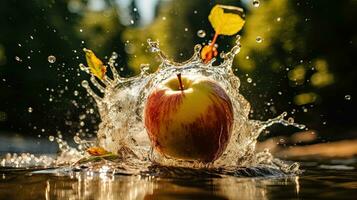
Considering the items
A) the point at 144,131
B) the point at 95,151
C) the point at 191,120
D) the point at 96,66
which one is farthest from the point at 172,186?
the point at 96,66

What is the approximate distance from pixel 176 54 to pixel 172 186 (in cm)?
2781

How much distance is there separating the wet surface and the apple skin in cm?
17

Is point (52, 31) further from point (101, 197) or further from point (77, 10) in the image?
point (101, 197)

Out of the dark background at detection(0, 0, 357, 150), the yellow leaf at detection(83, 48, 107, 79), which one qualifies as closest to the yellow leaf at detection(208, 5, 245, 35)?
the yellow leaf at detection(83, 48, 107, 79)

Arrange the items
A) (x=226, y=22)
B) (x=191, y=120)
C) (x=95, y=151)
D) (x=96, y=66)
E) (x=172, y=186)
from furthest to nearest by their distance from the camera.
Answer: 1. (x=96, y=66)
2. (x=226, y=22)
3. (x=95, y=151)
4. (x=191, y=120)
5. (x=172, y=186)

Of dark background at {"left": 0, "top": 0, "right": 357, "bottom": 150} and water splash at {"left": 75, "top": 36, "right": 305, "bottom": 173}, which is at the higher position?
dark background at {"left": 0, "top": 0, "right": 357, "bottom": 150}

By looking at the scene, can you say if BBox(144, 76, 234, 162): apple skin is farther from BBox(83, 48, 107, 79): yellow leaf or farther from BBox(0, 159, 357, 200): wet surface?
BBox(83, 48, 107, 79): yellow leaf

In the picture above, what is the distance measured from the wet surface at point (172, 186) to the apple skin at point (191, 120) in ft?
0.56

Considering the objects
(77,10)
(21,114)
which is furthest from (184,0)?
(21,114)

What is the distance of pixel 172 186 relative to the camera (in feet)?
8.08

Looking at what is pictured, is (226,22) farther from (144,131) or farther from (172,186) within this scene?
(172,186)

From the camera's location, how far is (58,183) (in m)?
2.66

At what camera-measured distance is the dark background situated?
60.4ft

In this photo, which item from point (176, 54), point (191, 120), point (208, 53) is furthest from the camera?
point (176, 54)
